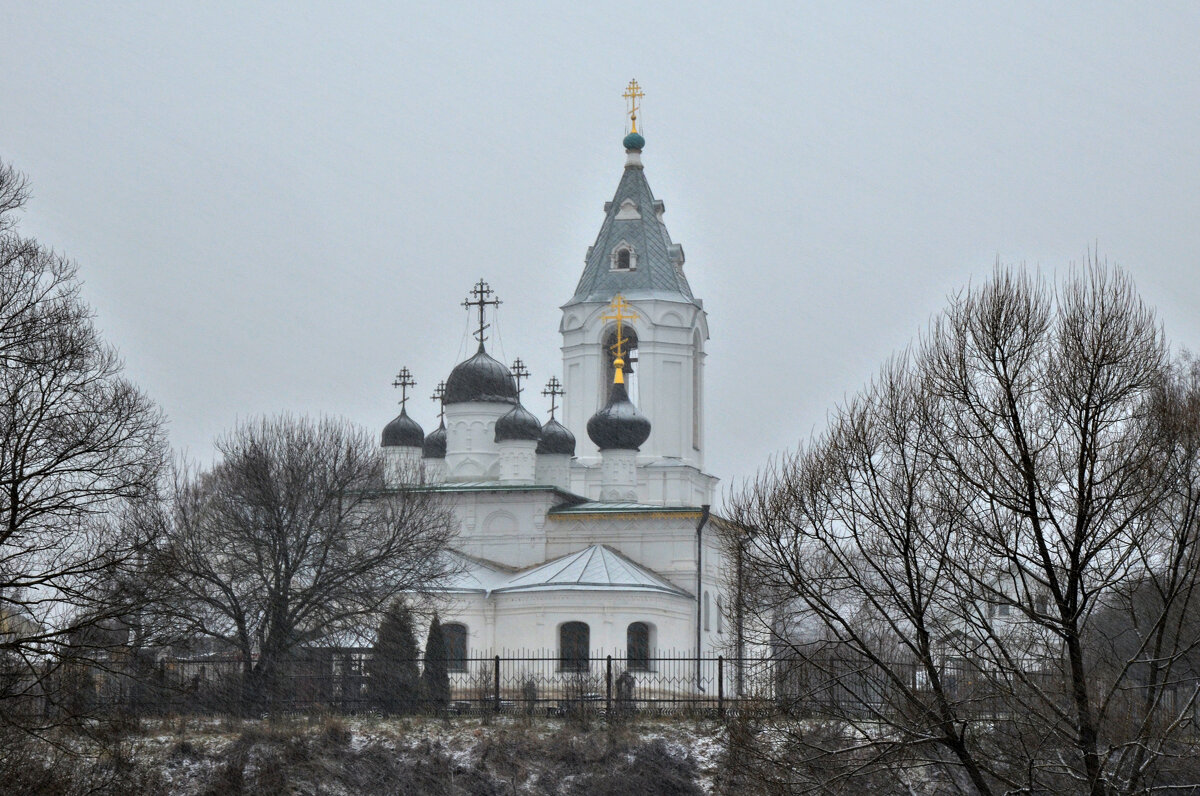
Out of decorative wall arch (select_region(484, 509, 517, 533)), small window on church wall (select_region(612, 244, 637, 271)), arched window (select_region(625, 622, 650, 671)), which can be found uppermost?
small window on church wall (select_region(612, 244, 637, 271))

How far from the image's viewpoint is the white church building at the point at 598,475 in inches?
1359

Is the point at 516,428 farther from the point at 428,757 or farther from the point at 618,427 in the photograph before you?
the point at 428,757

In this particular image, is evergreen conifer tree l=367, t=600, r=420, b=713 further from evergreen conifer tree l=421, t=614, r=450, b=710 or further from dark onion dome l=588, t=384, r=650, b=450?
dark onion dome l=588, t=384, r=650, b=450

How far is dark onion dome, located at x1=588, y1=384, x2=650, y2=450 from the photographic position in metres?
38.3

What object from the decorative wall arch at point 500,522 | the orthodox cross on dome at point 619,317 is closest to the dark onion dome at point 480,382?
the orthodox cross on dome at point 619,317

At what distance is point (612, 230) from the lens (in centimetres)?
4353

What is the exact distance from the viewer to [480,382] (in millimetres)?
41094

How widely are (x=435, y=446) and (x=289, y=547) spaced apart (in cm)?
1690

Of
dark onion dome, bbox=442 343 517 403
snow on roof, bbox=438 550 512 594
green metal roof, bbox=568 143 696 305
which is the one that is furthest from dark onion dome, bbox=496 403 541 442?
green metal roof, bbox=568 143 696 305

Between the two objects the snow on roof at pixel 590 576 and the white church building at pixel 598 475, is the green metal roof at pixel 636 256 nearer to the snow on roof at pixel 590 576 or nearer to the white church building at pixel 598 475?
the white church building at pixel 598 475

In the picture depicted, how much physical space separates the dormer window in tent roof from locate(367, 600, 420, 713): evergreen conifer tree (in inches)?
653

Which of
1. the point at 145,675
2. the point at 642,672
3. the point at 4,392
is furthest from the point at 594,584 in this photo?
the point at 4,392

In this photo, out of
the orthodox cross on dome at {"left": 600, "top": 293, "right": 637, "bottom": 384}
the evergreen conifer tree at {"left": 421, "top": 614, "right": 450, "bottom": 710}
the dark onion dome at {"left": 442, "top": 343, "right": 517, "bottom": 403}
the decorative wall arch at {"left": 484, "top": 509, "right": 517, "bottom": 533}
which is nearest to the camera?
the evergreen conifer tree at {"left": 421, "top": 614, "right": 450, "bottom": 710}

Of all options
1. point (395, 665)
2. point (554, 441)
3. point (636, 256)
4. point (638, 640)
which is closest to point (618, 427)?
point (554, 441)
